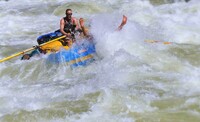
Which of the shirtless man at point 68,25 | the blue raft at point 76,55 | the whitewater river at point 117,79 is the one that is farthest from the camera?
the shirtless man at point 68,25

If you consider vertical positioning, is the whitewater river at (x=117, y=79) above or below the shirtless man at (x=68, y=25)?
below

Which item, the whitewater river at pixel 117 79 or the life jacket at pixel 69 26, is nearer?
the whitewater river at pixel 117 79

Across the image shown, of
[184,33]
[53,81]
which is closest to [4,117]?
[53,81]

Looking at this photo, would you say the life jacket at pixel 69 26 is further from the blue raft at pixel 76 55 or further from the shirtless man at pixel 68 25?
the blue raft at pixel 76 55

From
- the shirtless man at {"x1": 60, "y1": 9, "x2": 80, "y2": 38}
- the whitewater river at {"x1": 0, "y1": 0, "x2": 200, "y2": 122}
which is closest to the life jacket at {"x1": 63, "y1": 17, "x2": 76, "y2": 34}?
the shirtless man at {"x1": 60, "y1": 9, "x2": 80, "y2": 38}

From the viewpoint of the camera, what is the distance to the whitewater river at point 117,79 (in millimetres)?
6066

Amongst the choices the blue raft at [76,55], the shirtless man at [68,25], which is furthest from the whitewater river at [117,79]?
the shirtless man at [68,25]

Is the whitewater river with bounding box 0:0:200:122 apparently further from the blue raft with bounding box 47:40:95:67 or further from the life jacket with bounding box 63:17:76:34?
the life jacket with bounding box 63:17:76:34

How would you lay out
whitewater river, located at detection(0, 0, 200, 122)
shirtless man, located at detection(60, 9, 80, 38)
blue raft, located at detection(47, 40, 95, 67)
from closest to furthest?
whitewater river, located at detection(0, 0, 200, 122)
blue raft, located at detection(47, 40, 95, 67)
shirtless man, located at detection(60, 9, 80, 38)

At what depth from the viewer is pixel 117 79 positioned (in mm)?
7328

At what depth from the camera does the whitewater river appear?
607cm

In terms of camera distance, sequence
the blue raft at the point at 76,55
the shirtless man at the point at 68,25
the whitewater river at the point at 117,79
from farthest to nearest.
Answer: the shirtless man at the point at 68,25 → the blue raft at the point at 76,55 → the whitewater river at the point at 117,79

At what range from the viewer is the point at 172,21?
12.1 metres

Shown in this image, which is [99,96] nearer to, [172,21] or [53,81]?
[53,81]
